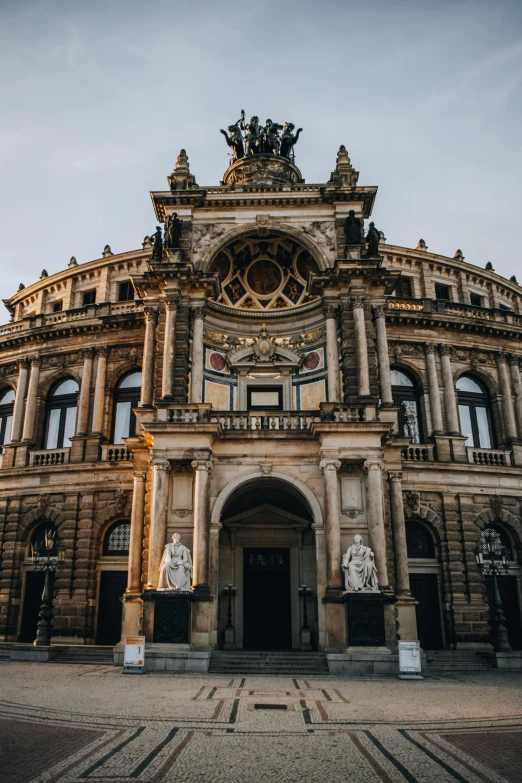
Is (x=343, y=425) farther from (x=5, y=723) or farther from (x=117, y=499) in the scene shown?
(x=5, y=723)

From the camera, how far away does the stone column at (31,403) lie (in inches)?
1233

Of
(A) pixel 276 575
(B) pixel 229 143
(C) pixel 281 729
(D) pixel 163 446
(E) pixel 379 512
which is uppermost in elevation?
(B) pixel 229 143

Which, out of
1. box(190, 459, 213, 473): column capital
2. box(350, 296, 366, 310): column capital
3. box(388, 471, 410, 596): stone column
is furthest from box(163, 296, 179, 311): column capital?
box(388, 471, 410, 596): stone column

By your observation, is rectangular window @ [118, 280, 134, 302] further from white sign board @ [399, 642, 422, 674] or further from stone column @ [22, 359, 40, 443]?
white sign board @ [399, 642, 422, 674]

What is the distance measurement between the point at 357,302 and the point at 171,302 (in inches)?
304

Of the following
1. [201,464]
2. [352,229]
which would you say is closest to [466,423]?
[352,229]

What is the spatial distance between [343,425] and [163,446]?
21.8ft

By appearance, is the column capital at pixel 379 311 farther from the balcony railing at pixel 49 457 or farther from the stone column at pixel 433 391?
the balcony railing at pixel 49 457

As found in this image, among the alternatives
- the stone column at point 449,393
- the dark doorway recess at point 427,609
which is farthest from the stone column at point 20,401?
the stone column at point 449,393

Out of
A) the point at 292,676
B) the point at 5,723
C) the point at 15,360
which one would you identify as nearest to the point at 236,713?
the point at 5,723

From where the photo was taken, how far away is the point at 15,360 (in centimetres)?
3356

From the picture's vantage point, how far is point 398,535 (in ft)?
80.4

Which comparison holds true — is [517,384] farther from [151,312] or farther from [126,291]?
[126,291]

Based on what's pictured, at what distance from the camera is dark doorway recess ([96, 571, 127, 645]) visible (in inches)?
1083
